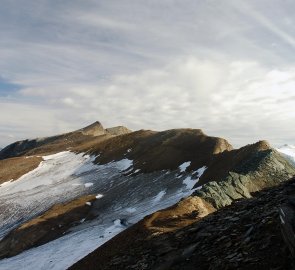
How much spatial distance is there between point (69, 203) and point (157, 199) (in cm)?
1431

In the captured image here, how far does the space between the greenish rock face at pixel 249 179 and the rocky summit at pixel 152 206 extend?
0.11 m

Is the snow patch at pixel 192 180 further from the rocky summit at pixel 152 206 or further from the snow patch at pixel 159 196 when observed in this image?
the snow patch at pixel 159 196

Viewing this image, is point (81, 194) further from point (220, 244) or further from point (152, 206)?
point (220, 244)

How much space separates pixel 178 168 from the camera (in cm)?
6097

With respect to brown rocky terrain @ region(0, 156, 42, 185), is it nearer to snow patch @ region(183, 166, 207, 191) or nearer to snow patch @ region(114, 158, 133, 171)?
snow patch @ region(114, 158, 133, 171)

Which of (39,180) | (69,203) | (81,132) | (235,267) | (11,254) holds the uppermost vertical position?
(81,132)

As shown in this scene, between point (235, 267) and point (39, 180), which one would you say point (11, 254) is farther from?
point (235, 267)

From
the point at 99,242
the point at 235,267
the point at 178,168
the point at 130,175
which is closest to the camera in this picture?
the point at 235,267

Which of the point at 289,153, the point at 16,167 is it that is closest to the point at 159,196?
the point at 289,153

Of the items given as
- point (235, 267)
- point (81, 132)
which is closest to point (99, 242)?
point (235, 267)

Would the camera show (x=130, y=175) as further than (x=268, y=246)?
Yes

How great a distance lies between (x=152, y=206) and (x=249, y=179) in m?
11.2

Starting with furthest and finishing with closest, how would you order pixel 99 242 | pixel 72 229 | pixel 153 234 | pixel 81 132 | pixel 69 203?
pixel 81 132 < pixel 69 203 < pixel 72 229 < pixel 99 242 < pixel 153 234

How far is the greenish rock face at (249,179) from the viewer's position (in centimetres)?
3412
